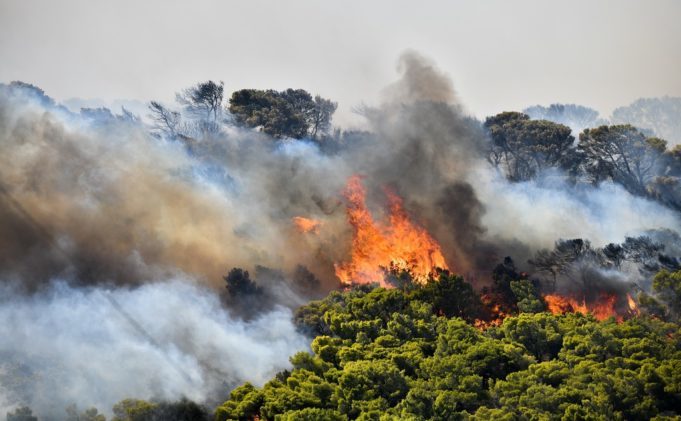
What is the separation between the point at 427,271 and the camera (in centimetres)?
7944

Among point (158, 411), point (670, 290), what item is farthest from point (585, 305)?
point (158, 411)

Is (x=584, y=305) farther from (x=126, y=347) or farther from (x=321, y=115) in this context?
(x=321, y=115)

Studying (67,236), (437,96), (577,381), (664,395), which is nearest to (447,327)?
(577,381)

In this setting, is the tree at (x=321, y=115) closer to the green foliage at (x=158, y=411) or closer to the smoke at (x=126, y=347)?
the smoke at (x=126, y=347)

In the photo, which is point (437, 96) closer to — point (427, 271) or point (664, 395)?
point (427, 271)

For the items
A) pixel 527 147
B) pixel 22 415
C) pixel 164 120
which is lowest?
pixel 22 415

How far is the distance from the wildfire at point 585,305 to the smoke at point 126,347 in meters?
25.9

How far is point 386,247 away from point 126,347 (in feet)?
115

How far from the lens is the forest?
4588cm

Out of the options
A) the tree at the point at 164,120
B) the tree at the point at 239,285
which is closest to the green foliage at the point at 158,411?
the tree at the point at 239,285

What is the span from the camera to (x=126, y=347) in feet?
176

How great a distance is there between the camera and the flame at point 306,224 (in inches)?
3299

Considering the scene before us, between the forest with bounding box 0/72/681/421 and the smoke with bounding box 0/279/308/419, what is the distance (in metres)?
0.61

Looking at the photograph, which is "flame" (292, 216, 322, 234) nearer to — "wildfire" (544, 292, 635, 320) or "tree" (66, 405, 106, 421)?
"wildfire" (544, 292, 635, 320)
